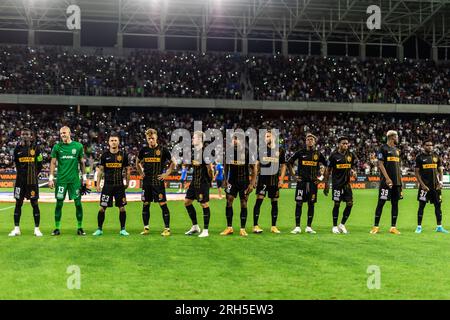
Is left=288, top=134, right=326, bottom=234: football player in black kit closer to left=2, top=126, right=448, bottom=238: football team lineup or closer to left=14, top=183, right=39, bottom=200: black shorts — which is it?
left=2, top=126, right=448, bottom=238: football team lineup

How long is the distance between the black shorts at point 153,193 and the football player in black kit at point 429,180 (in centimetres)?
633

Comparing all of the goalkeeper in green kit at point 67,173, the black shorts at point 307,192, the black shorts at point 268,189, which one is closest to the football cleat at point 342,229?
the black shorts at point 307,192

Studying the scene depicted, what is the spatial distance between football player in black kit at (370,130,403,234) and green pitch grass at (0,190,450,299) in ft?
1.52

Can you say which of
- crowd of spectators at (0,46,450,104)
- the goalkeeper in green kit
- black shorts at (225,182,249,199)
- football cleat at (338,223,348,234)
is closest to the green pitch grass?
football cleat at (338,223,348,234)

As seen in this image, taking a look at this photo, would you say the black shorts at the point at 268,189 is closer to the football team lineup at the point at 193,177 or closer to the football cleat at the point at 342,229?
the football team lineup at the point at 193,177

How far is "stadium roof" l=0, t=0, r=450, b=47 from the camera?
42375 mm

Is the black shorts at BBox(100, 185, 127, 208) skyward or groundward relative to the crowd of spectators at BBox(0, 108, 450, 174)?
groundward

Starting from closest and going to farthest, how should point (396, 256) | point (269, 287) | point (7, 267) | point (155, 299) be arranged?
point (155, 299) < point (269, 287) < point (7, 267) < point (396, 256)

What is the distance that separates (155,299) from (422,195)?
9.21 m

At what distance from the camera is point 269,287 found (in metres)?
6.71

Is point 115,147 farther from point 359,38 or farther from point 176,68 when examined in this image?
point 359,38

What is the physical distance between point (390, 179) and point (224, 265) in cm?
611


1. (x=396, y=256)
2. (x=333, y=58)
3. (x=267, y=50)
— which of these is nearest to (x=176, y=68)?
(x=267, y=50)

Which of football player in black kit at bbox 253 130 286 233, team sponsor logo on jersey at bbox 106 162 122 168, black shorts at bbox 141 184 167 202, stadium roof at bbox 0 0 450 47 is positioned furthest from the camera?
stadium roof at bbox 0 0 450 47
